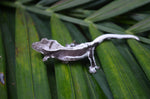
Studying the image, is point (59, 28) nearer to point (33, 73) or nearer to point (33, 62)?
point (33, 62)

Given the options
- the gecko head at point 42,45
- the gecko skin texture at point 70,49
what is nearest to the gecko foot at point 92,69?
the gecko skin texture at point 70,49

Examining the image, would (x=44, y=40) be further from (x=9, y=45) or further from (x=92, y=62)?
(x=92, y=62)

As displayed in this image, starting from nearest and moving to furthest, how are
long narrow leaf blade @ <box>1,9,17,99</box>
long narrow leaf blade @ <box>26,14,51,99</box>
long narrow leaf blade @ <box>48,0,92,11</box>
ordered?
1. long narrow leaf blade @ <box>26,14,51,99</box>
2. long narrow leaf blade @ <box>1,9,17,99</box>
3. long narrow leaf blade @ <box>48,0,92,11</box>

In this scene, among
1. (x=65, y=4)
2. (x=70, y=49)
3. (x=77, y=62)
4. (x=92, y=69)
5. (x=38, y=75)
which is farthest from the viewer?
(x=65, y=4)

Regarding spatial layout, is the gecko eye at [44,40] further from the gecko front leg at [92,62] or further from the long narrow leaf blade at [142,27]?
the long narrow leaf blade at [142,27]

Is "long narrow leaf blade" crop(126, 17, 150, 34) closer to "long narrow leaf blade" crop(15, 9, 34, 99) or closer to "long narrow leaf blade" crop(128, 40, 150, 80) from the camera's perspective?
"long narrow leaf blade" crop(128, 40, 150, 80)

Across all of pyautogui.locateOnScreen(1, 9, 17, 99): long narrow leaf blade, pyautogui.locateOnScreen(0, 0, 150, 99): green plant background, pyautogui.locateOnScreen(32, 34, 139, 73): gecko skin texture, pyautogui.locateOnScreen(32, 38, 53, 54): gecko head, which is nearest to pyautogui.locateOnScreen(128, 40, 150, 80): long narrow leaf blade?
pyautogui.locateOnScreen(0, 0, 150, 99): green plant background

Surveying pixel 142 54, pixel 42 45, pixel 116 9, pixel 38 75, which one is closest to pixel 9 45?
pixel 42 45
